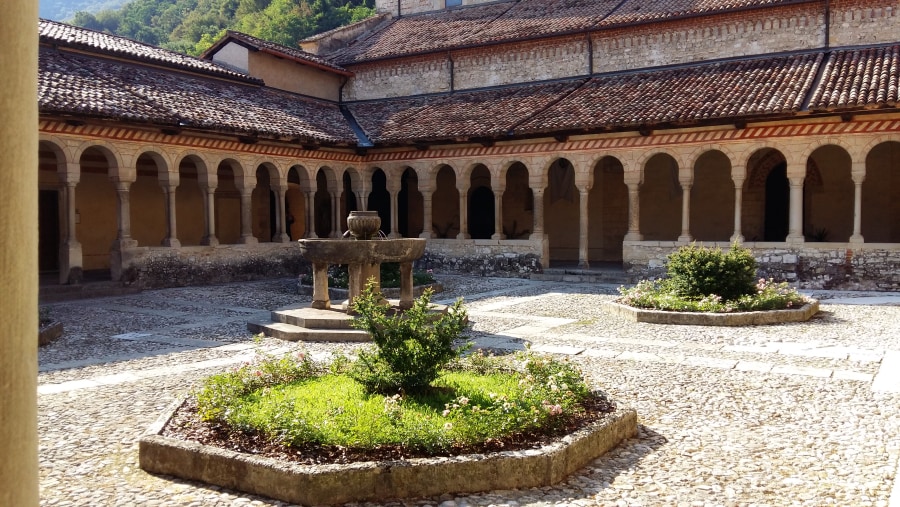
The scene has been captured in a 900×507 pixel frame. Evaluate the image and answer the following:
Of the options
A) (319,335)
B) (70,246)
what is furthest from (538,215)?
(70,246)

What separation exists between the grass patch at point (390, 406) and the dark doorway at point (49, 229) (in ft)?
47.7

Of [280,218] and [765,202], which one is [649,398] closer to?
[280,218]

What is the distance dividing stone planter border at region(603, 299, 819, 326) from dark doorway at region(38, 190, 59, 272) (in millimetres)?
14996

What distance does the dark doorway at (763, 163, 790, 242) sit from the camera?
20859 millimetres

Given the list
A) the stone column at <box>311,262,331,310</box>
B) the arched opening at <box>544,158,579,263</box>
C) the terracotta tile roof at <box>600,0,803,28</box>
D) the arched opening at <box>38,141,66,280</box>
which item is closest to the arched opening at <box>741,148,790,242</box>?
the terracotta tile roof at <box>600,0,803,28</box>

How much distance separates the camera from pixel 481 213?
83.7ft

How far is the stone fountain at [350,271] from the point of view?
1023 cm

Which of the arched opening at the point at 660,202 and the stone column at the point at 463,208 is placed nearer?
the stone column at the point at 463,208

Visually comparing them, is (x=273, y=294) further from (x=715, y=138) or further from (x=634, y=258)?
(x=715, y=138)

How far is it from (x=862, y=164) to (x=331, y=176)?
46.9 feet

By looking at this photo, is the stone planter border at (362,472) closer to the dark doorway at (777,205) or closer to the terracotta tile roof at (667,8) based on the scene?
the terracotta tile roof at (667,8)

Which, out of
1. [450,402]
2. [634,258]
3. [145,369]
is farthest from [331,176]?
[450,402]

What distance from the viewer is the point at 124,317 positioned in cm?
1230

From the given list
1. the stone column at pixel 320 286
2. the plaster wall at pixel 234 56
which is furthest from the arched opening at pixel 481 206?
the stone column at pixel 320 286
